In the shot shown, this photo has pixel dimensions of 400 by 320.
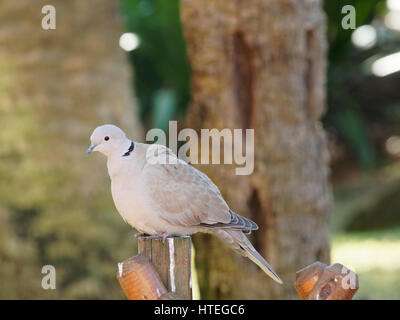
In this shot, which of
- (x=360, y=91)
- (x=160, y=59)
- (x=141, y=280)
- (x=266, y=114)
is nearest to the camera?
(x=141, y=280)

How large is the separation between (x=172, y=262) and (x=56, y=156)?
3557 mm

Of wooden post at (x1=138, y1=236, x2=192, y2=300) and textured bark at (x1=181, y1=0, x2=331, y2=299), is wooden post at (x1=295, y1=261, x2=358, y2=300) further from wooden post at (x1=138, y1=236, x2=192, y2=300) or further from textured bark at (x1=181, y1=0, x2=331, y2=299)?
textured bark at (x1=181, y1=0, x2=331, y2=299)

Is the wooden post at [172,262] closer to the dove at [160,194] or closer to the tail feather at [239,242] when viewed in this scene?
the dove at [160,194]

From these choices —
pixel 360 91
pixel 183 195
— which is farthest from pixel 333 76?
pixel 183 195

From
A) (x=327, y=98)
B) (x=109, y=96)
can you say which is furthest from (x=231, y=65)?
(x=327, y=98)

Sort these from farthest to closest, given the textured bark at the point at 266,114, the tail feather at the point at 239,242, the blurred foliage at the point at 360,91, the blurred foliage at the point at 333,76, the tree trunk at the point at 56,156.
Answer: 1. the blurred foliage at the point at 360,91
2. the blurred foliage at the point at 333,76
3. the tree trunk at the point at 56,156
4. the textured bark at the point at 266,114
5. the tail feather at the point at 239,242

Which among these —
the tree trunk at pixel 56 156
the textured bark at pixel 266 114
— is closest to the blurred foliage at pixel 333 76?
the tree trunk at pixel 56 156

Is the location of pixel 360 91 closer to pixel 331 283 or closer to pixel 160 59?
pixel 160 59

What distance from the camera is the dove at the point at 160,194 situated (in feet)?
8.18

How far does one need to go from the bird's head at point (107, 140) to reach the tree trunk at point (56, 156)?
350 centimetres

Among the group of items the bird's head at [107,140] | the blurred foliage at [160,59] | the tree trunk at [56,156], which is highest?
the blurred foliage at [160,59]

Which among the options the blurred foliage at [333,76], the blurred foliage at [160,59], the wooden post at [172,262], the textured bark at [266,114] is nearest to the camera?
the wooden post at [172,262]

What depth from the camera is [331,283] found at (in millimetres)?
2432
